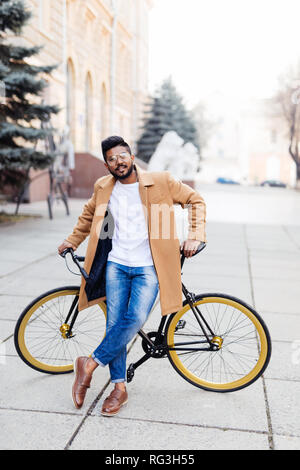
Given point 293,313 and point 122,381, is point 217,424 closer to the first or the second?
point 122,381

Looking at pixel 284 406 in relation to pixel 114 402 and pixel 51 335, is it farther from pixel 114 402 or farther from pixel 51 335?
pixel 51 335

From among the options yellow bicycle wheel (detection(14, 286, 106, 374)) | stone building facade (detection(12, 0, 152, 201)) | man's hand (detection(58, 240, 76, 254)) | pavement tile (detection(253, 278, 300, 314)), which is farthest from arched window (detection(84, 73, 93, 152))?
man's hand (detection(58, 240, 76, 254))

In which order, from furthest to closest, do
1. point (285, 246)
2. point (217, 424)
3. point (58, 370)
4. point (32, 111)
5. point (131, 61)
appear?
point (131, 61)
point (32, 111)
point (285, 246)
point (58, 370)
point (217, 424)

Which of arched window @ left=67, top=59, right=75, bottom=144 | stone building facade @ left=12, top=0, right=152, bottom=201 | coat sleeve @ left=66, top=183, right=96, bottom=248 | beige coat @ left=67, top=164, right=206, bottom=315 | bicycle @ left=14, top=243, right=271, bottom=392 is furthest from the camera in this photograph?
arched window @ left=67, top=59, right=75, bottom=144

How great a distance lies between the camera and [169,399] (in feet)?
11.1

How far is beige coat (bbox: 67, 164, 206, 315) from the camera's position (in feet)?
10.6

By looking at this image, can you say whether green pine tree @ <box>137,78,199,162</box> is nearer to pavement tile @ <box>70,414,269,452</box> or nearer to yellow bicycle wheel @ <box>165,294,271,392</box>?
yellow bicycle wheel @ <box>165,294,271,392</box>

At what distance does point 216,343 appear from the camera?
11.3 ft

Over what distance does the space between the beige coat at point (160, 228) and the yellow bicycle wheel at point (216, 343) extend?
212 mm

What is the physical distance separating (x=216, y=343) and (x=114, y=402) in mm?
752

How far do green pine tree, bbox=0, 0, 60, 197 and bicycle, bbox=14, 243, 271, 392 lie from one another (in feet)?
24.1

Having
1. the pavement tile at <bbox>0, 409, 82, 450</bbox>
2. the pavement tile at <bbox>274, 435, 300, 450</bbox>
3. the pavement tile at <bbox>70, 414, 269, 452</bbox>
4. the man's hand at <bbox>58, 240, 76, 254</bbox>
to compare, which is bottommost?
the pavement tile at <bbox>274, 435, 300, 450</bbox>

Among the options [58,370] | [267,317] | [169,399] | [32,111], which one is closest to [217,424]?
[169,399]

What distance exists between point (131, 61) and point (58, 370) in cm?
3686
